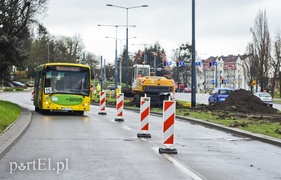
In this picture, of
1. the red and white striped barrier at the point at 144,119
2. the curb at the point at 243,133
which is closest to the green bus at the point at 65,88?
the curb at the point at 243,133

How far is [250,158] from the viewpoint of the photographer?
11.7 meters

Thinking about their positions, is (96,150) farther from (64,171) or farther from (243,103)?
(243,103)

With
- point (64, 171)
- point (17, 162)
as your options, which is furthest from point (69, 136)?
point (64, 171)

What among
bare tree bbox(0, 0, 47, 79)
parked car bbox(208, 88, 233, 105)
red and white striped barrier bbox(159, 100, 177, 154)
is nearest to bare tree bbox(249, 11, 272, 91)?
parked car bbox(208, 88, 233, 105)

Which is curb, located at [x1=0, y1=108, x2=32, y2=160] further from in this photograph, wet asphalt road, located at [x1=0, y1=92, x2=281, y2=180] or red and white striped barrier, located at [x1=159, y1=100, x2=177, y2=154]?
Answer: red and white striped barrier, located at [x1=159, y1=100, x2=177, y2=154]

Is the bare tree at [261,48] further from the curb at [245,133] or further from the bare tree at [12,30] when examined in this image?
the curb at [245,133]

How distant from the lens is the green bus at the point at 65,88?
26.1 meters

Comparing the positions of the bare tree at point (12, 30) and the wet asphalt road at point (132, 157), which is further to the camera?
the bare tree at point (12, 30)

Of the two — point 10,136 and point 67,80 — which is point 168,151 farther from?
point 67,80

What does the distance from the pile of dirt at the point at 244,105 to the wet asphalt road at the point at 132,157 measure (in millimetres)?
14139

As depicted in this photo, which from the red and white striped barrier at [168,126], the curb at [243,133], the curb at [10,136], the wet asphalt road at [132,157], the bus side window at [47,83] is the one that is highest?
the bus side window at [47,83]

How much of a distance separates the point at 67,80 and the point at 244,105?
11.4m

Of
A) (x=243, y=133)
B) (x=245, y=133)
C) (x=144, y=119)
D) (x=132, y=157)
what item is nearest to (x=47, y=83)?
(x=144, y=119)

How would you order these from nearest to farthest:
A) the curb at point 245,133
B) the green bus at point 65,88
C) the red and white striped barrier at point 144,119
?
the curb at point 245,133, the red and white striped barrier at point 144,119, the green bus at point 65,88
